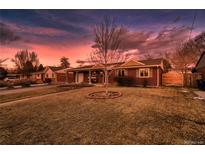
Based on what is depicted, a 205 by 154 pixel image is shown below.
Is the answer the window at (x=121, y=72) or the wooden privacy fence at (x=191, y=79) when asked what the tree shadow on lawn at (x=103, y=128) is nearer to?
the wooden privacy fence at (x=191, y=79)

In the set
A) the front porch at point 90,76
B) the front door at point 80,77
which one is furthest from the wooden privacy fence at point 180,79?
the front door at point 80,77

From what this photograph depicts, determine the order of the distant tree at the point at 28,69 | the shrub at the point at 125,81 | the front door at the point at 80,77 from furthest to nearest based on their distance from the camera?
the distant tree at the point at 28,69, the front door at the point at 80,77, the shrub at the point at 125,81

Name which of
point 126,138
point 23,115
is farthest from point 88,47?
point 126,138

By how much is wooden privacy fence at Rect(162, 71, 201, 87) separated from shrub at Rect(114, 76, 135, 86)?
10.6 feet

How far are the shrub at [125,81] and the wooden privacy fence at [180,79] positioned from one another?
3237 mm

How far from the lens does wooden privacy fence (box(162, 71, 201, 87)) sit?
11.8 meters

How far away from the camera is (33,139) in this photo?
3004 mm

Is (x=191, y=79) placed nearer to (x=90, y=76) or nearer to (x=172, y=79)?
(x=172, y=79)

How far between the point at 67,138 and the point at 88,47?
7.36m

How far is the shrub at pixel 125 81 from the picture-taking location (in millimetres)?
13812

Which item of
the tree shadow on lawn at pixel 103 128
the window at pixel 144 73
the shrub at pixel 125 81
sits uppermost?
the window at pixel 144 73

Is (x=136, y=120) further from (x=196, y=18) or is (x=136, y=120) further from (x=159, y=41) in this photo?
(x=159, y=41)

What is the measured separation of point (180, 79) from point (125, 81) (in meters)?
5.24

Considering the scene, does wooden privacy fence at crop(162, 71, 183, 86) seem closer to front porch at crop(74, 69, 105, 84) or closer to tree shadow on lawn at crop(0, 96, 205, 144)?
front porch at crop(74, 69, 105, 84)
